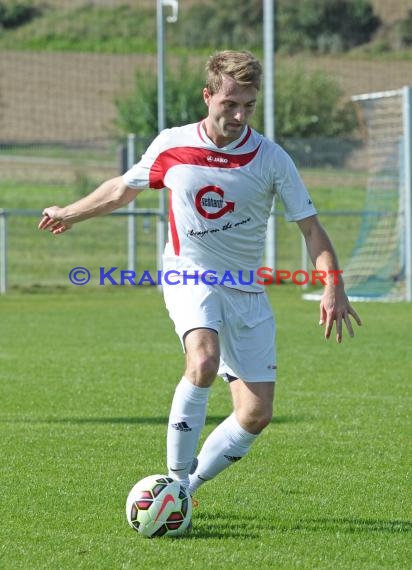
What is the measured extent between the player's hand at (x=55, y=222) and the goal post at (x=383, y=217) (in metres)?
13.8

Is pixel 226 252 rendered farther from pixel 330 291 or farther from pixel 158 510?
pixel 158 510

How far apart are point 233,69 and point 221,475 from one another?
2431mm

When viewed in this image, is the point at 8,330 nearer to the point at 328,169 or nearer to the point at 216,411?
the point at 216,411

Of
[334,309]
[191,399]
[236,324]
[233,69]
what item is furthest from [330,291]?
[233,69]

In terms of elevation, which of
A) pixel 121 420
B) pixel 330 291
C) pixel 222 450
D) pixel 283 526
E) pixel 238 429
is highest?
pixel 330 291

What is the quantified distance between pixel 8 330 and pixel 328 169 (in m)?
11.5

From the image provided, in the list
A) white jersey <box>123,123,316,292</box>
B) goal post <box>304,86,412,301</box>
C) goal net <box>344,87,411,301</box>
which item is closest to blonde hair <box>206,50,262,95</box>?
white jersey <box>123,123,316,292</box>

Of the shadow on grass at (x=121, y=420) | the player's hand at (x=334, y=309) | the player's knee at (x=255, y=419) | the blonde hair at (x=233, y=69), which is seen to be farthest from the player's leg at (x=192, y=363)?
the shadow on grass at (x=121, y=420)

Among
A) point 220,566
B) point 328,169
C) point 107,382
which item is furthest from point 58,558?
point 328,169

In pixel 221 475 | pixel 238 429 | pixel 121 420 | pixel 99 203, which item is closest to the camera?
pixel 238 429

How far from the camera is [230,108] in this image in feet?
19.0

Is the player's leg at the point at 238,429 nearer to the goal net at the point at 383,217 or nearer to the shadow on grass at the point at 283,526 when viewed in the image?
the shadow on grass at the point at 283,526

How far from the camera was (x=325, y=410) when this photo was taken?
9578 mm

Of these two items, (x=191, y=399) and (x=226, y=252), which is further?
(x=226, y=252)
